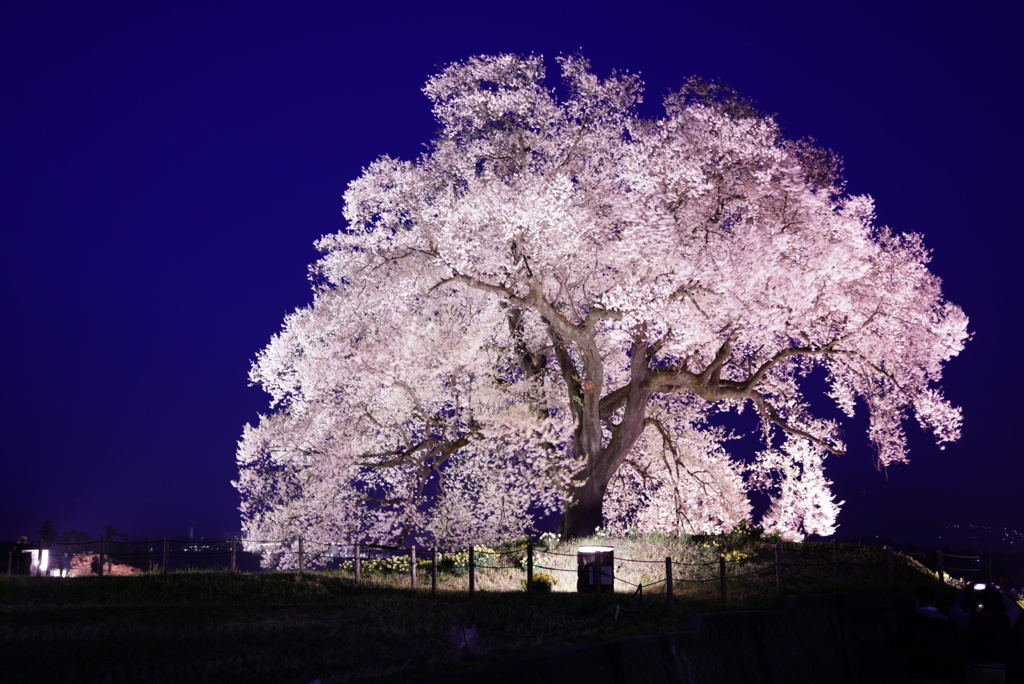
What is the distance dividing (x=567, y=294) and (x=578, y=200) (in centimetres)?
254

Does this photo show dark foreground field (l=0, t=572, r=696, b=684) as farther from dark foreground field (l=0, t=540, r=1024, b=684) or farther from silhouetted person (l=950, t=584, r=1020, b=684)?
Answer: silhouetted person (l=950, t=584, r=1020, b=684)

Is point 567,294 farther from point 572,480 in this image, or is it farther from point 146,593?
point 146,593

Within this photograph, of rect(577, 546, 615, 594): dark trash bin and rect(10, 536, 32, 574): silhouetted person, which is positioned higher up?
rect(577, 546, 615, 594): dark trash bin

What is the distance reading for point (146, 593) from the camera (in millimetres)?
15719

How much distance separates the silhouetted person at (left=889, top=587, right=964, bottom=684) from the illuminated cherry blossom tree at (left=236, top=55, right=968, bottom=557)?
439 inches

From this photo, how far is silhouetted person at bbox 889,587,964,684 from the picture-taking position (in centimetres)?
927

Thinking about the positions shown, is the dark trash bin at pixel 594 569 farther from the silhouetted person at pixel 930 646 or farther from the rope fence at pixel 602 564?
the silhouetted person at pixel 930 646

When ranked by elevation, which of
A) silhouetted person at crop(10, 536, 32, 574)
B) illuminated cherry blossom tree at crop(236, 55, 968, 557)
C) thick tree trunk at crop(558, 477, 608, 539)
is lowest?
silhouetted person at crop(10, 536, 32, 574)

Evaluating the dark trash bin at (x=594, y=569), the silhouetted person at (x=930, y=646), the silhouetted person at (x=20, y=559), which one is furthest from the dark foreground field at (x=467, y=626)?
the silhouetted person at (x=20, y=559)

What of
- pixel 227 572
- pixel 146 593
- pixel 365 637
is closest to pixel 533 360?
pixel 227 572

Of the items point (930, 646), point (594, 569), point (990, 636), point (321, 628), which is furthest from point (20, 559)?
point (990, 636)

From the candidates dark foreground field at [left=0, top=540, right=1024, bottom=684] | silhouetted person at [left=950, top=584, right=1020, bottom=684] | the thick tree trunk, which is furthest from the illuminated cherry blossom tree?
silhouetted person at [left=950, top=584, right=1020, bottom=684]

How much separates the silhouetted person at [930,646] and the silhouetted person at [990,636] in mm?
895

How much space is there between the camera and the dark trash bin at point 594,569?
16406 millimetres
